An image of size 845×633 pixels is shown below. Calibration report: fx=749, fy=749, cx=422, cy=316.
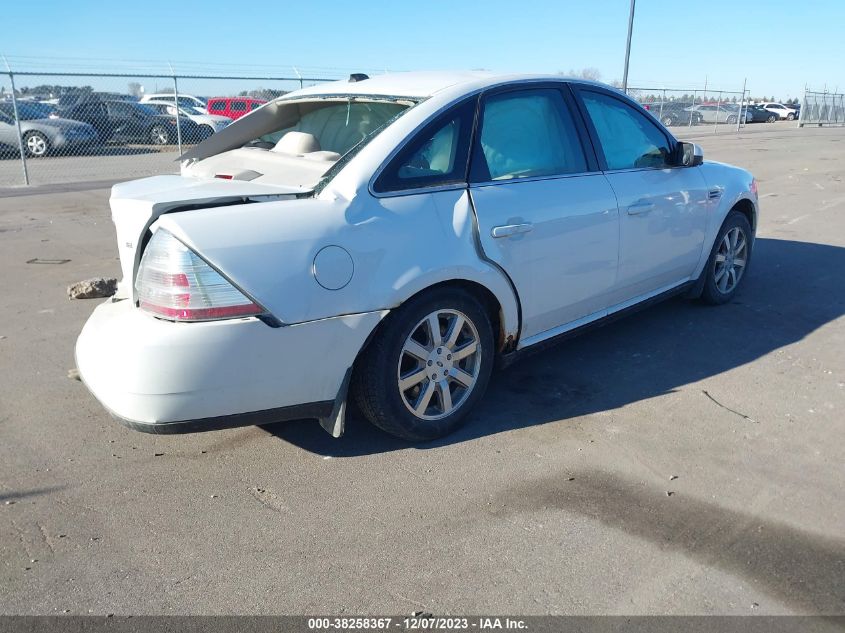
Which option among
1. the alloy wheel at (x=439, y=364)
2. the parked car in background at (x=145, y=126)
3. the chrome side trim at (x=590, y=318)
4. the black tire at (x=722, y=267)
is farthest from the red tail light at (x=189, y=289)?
the parked car in background at (x=145, y=126)

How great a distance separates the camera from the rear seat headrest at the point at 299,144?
13.8 feet

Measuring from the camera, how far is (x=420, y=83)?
13.3 feet

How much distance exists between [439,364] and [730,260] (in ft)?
10.6

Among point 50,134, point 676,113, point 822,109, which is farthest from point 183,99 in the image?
point 822,109

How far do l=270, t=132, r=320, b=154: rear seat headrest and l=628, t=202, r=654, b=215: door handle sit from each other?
1880 mm

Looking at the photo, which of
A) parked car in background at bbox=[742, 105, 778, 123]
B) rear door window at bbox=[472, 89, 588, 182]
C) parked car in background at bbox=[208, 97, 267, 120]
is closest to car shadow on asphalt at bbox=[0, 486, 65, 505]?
rear door window at bbox=[472, 89, 588, 182]

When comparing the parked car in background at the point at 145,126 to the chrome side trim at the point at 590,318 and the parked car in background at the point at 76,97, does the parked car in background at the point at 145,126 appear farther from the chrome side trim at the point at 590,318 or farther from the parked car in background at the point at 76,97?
the chrome side trim at the point at 590,318

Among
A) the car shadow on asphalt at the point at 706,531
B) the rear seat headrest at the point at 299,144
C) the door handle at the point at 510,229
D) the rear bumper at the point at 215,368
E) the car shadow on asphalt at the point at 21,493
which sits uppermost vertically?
the rear seat headrest at the point at 299,144

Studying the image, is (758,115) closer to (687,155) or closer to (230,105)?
(230,105)

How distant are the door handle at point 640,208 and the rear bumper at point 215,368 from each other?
1.96 meters

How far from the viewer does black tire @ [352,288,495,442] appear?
11.1 feet

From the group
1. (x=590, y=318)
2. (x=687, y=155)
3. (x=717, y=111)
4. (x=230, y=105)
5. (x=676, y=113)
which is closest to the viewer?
(x=590, y=318)

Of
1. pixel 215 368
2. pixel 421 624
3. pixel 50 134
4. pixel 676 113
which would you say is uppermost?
pixel 676 113

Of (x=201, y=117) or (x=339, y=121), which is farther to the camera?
(x=201, y=117)
